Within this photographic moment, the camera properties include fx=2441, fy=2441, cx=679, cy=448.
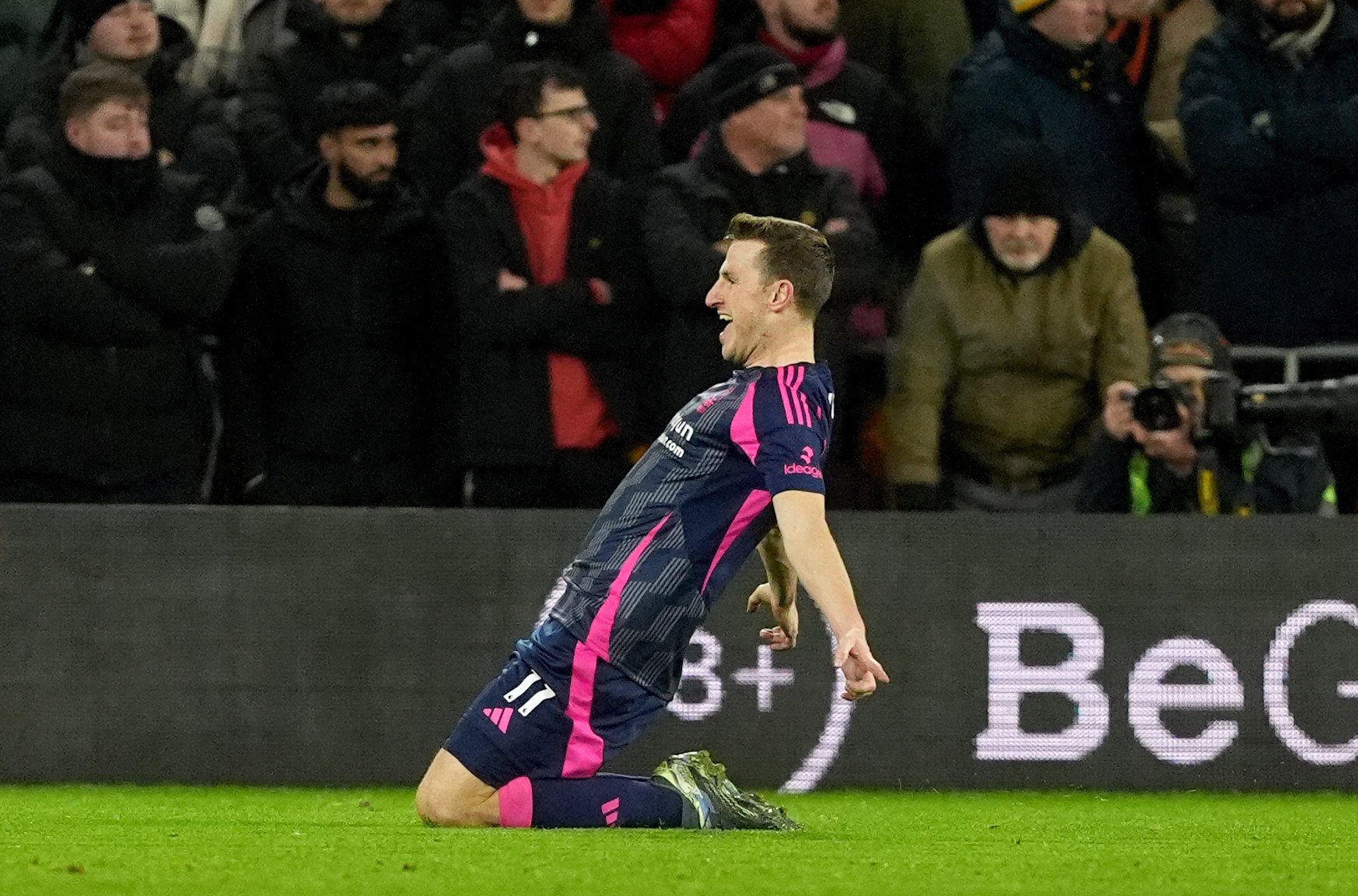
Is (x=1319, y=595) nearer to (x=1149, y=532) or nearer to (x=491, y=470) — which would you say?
(x=1149, y=532)

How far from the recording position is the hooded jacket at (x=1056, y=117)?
33.8 ft

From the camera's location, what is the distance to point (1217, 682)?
9242 mm

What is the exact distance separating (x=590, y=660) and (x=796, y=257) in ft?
3.98

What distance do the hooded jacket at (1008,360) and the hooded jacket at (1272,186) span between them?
1.84 feet

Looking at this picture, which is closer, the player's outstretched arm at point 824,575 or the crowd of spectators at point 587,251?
the player's outstretched arm at point 824,575

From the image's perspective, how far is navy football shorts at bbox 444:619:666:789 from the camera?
6594 millimetres

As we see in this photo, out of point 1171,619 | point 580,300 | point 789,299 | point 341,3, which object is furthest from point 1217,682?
point 341,3

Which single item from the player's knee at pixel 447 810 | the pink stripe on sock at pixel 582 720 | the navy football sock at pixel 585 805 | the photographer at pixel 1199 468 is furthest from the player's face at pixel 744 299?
the photographer at pixel 1199 468

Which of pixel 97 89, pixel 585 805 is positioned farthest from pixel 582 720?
pixel 97 89

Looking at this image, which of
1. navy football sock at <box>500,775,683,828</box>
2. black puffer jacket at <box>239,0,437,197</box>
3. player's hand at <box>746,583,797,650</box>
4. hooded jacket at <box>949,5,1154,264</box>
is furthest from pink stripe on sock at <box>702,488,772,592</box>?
black puffer jacket at <box>239,0,437,197</box>

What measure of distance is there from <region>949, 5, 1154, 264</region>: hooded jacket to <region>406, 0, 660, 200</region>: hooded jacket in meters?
1.33

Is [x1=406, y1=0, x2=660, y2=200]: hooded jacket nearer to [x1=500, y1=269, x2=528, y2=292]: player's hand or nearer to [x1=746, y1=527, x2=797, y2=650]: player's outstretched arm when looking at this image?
[x1=500, y1=269, x2=528, y2=292]: player's hand

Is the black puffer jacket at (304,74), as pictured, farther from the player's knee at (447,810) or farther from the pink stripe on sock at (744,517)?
the pink stripe on sock at (744,517)

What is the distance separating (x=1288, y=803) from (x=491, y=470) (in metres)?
3.30
